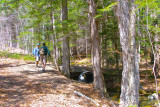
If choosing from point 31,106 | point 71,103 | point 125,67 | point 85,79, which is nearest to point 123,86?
point 125,67

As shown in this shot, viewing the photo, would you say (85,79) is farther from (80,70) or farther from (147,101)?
(147,101)

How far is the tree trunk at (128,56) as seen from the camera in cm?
539

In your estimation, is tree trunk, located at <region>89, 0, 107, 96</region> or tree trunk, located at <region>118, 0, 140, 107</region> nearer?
tree trunk, located at <region>118, 0, 140, 107</region>

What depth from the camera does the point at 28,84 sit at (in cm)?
706

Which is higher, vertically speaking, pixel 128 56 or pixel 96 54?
pixel 96 54

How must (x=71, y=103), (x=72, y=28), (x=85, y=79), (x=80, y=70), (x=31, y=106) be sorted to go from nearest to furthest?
(x=31, y=106), (x=71, y=103), (x=72, y=28), (x=85, y=79), (x=80, y=70)

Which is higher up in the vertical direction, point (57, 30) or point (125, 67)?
point (57, 30)

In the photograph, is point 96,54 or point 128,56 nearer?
point 128,56

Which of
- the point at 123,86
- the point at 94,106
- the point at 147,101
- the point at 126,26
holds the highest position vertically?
the point at 126,26

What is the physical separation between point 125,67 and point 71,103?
2.74 m

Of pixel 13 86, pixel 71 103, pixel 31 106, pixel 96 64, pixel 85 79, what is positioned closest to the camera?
pixel 31 106

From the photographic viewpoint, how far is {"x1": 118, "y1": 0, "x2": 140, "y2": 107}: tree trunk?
5.39 metres

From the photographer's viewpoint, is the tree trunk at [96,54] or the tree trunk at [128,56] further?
the tree trunk at [96,54]

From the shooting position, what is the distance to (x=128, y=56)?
5.57m
